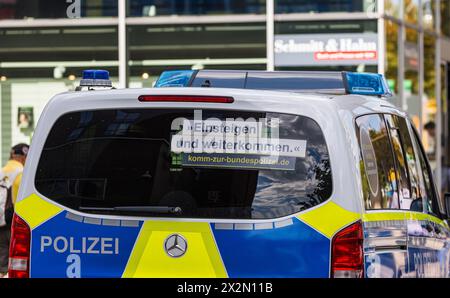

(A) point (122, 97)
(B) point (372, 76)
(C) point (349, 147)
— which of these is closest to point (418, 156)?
(B) point (372, 76)

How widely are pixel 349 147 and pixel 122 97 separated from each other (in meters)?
1.08

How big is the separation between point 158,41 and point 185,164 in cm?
1219

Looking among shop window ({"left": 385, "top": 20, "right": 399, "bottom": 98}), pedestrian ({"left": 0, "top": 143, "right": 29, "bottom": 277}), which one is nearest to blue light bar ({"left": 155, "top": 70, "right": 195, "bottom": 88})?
pedestrian ({"left": 0, "top": 143, "right": 29, "bottom": 277})

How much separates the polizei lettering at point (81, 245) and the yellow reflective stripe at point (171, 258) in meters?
0.11

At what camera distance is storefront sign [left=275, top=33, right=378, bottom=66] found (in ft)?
55.2

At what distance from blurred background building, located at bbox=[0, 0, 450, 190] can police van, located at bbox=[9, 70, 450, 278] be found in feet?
38.2

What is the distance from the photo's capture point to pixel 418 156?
6809 millimetres

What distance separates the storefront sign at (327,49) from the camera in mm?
16828

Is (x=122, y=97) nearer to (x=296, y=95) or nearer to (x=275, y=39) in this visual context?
(x=296, y=95)

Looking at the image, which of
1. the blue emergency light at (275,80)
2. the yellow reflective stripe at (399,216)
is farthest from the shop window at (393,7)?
the blue emergency light at (275,80)

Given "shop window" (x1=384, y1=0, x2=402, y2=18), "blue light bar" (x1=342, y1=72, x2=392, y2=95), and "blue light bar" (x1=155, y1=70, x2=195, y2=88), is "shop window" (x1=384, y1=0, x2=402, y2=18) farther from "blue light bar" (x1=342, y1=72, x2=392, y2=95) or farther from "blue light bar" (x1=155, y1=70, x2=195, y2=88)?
"blue light bar" (x1=342, y1=72, x2=392, y2=95)

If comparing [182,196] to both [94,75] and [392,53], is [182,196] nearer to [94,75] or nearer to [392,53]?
[94,75]

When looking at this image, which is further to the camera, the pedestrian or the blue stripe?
the pedestrian
